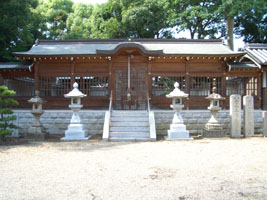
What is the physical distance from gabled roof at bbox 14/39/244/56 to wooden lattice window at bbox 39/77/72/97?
1531mm

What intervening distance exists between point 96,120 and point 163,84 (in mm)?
4320

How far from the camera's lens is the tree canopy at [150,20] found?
57.2 ft

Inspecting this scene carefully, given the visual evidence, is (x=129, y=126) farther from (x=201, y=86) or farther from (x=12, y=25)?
(x=12, y=25)

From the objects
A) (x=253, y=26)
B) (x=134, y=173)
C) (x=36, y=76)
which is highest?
(x=253, y=26)

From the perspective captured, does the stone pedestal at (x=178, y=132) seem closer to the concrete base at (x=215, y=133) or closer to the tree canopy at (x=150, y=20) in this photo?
the concrete base at (x=215, y=133)

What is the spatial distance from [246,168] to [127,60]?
28.6 ft

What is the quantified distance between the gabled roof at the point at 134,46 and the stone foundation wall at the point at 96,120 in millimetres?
3058

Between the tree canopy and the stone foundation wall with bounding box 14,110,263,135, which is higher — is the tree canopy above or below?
above

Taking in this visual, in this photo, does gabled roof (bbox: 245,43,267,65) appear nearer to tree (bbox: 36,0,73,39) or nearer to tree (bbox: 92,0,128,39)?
tree (bbox: 92,0,128,39)

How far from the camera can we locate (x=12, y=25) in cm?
1708

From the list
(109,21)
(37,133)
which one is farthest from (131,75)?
(109,21)

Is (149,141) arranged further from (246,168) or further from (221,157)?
(246,168)

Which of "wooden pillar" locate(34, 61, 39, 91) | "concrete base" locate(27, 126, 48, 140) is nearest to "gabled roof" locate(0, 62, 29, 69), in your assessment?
"wooden pillar" locate(34, 61, 39, 91)

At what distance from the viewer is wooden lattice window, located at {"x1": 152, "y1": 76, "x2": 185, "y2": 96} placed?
498 inches
